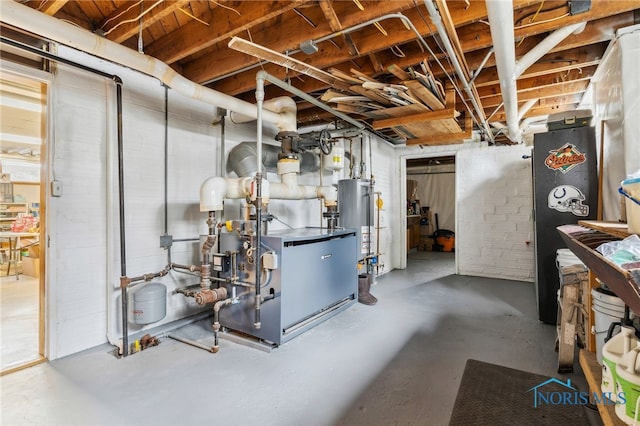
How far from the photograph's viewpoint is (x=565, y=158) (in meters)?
2.99

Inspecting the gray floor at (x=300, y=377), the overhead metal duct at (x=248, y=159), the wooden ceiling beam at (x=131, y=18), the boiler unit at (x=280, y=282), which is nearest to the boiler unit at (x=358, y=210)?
the boiler unit at (x=280, y=282)

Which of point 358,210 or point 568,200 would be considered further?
point 358,210

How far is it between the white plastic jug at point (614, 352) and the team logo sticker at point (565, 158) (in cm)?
225

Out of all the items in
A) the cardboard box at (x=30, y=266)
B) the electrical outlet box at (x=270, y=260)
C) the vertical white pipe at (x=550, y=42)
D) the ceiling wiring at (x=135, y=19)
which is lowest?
the cardboard box at (x=30, y=266)

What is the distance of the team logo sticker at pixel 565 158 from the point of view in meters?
2.94

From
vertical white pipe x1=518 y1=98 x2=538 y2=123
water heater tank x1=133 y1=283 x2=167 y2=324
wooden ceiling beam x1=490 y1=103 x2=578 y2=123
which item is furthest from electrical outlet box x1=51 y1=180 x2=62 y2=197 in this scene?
wooden ceiling beam x1=490 y1=103 x2=578 y2=123

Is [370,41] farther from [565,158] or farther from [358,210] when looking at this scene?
[565,158]

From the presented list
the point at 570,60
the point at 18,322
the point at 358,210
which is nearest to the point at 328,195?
the point at 358,210

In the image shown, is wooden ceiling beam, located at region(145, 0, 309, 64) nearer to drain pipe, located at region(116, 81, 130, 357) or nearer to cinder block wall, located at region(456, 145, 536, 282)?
drain pipe, located at region(116, 81, 130, 357)

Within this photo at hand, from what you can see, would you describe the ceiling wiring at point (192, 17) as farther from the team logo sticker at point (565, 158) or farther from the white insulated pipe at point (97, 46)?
the team logo sticker at point (565, 158)

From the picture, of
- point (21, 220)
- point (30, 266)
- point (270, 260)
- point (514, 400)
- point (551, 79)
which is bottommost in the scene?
point (514, 400)

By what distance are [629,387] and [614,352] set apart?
201 millimetres

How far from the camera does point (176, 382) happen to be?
2.12 meters

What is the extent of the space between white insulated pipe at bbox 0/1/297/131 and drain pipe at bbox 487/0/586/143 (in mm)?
2267
